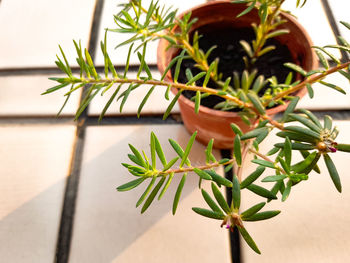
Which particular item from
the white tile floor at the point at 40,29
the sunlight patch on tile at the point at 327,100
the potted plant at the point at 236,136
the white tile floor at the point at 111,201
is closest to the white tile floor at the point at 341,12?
the white tile floor at the point at 111,201

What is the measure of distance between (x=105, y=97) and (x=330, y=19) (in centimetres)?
59

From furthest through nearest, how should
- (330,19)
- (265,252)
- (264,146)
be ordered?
(330,19) < (264,146) < (265,252)

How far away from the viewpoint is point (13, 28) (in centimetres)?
Result: 88

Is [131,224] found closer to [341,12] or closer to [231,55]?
[231,55]

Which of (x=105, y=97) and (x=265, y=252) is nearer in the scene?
(x=265, y=252)

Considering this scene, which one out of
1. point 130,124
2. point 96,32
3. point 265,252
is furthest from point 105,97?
point 265,252

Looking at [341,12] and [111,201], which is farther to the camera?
[341,12]

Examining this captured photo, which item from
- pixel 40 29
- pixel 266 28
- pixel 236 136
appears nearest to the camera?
pixel 236 136

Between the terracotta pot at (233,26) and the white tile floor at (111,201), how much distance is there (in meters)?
0.09

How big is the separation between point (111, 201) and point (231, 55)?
15.7 inches

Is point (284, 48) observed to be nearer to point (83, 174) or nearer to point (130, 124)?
point (130, 124)

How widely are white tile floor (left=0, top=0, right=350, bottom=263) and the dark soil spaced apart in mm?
106

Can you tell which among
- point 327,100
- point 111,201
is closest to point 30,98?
point 111,201

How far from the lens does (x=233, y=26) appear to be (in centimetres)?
69
